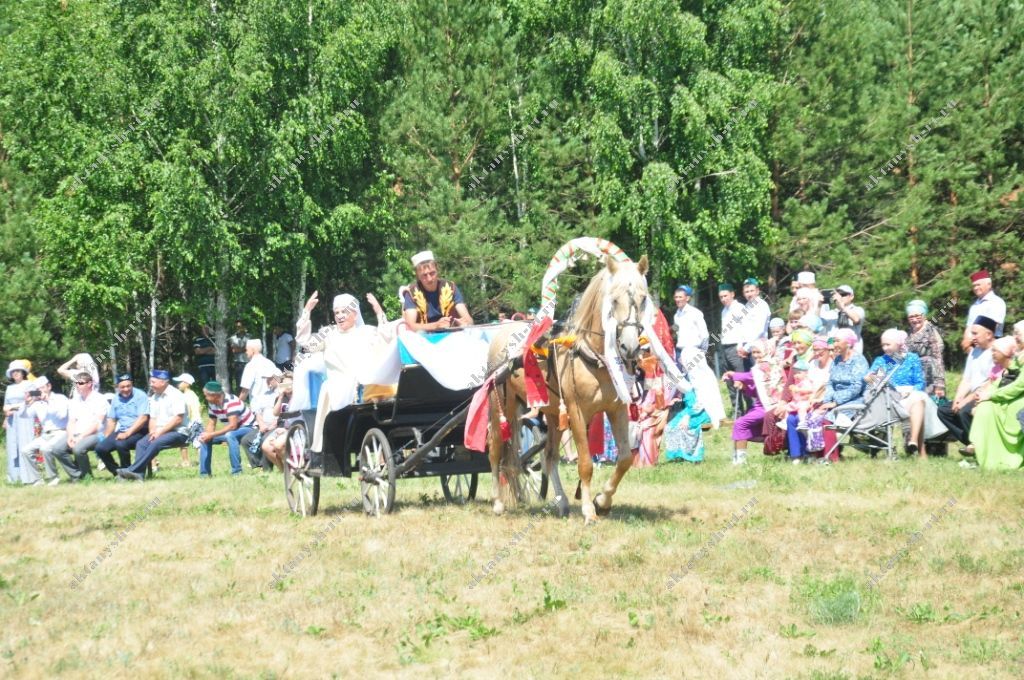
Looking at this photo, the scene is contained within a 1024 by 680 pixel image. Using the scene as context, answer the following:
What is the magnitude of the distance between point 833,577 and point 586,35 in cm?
2282

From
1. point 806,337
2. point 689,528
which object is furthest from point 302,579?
point 806,337

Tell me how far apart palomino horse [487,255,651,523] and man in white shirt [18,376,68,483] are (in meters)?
9.96

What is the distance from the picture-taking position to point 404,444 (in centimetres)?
1316

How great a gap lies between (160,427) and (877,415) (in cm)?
1014

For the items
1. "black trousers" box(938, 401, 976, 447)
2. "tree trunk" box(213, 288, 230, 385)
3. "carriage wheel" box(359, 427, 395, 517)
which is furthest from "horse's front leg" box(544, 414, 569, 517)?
"tree trunk" box(213, 288, 230, 385)

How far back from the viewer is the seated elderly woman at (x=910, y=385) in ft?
49.3

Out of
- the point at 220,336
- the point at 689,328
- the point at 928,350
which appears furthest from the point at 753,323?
the point at 220,336

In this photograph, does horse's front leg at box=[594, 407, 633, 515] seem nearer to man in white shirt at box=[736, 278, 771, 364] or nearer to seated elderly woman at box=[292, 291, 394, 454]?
seated elderly woman at box=[292, 291, 394, 454]

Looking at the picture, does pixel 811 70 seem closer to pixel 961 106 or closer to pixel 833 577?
pixel 961 106

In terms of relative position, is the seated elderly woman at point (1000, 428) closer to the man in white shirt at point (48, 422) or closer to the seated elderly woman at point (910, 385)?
the seated elderly woman at point (910, 385)

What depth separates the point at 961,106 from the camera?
2858 cm

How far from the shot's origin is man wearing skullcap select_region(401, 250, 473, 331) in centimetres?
1296

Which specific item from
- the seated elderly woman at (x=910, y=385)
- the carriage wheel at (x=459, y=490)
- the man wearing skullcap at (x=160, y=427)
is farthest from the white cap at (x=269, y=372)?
the seated elderly woman at (x=910, y=385)

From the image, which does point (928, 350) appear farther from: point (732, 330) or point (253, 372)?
point (253, 372)
